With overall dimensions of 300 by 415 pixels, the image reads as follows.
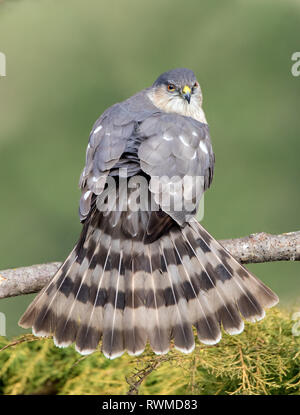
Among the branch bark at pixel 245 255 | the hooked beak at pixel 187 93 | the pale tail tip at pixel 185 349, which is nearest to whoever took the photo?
the pale tail tip at pixel 185 349

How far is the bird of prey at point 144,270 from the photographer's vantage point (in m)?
1.60

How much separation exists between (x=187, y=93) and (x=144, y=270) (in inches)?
26.9

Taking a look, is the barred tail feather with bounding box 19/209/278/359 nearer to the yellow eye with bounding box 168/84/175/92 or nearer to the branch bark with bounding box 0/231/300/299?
the branch bark with bounding box 0/231/300/299

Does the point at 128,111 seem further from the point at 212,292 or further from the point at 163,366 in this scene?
the point at 163,366

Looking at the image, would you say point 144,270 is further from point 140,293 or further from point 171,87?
point 171,87

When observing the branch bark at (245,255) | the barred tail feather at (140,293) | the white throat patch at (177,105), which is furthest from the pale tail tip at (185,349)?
the white throat patch at (177,105)

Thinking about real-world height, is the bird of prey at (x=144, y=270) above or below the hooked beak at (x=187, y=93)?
below

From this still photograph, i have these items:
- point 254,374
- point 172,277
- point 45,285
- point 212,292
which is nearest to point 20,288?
point 45,285

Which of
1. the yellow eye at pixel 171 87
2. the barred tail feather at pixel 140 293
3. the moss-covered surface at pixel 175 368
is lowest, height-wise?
the moss-covered surface at pixel 175 368

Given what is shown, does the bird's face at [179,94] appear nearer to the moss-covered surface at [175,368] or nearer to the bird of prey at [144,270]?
the bird of prey at [144,270]

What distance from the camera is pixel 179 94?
80.3 inches

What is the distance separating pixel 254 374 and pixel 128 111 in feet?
2.91

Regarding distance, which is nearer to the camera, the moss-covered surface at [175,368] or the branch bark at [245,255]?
the moss-covered surface at [175,368]

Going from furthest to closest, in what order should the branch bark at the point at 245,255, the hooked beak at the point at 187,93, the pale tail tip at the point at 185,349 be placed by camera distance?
1. the hooked beak at the point at 187,93
2. the branch bark at the point at 245,255
3. the pale tail tip at the point at 185,349
